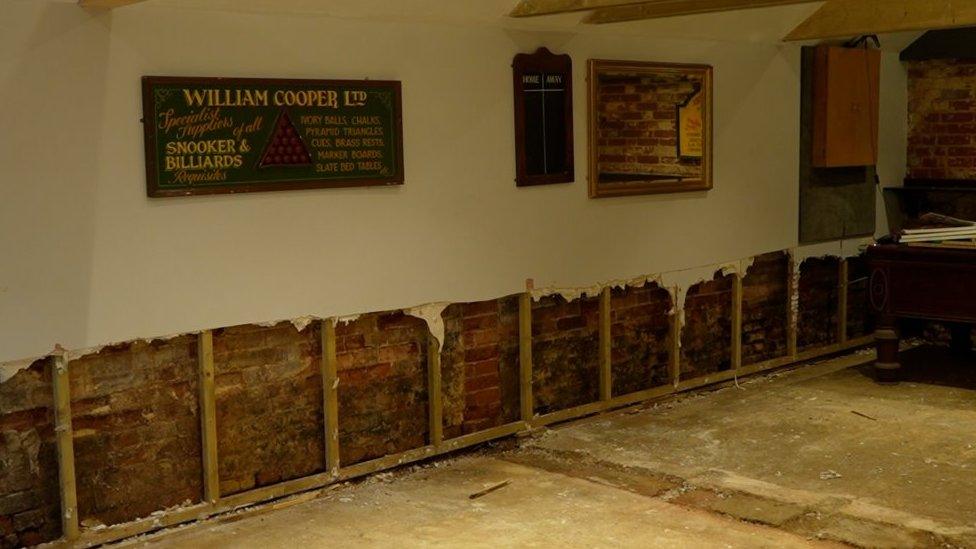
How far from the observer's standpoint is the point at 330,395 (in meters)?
4.98

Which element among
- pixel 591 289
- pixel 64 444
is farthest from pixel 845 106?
pixel 64 444

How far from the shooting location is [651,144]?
6824 millimetres

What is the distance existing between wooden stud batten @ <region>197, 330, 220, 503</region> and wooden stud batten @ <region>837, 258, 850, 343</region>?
16.0 feet

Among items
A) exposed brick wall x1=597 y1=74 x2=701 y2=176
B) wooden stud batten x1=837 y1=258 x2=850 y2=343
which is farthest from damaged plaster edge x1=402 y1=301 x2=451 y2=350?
wooden stud batten x1=837 y1=258 x2=850 y2=343

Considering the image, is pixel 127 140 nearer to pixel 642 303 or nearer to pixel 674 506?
pixel 674 506

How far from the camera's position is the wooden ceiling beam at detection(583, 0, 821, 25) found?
5.14 m

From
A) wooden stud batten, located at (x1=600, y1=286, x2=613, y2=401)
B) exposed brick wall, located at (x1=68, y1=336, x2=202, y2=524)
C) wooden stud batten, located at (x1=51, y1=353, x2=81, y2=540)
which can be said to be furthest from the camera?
wooden stud batten, located at (x1=600, y1=286, x2=613, y2=401)

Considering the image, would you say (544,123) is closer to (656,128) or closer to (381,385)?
(656,128)

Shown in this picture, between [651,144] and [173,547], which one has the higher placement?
[651,144]

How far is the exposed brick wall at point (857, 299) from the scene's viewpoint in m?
7.91

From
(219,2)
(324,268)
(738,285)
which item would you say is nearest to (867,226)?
(738,285)

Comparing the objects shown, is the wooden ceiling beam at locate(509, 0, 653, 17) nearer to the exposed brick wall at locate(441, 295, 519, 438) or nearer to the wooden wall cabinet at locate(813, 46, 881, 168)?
the exposed brick wall at locate(441, 295, 519, 438)

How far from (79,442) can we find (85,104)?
4.27 ft

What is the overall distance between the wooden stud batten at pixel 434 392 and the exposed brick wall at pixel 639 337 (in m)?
1.33
